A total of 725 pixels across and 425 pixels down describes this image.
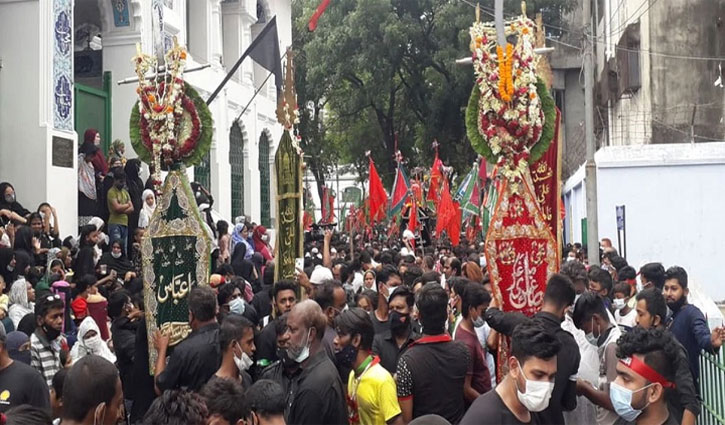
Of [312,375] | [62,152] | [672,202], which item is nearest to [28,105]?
[62,152]

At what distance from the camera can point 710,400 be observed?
7.73 m

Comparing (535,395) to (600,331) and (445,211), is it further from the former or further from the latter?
(445,211)

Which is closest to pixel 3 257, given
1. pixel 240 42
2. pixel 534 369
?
pixel 534 369

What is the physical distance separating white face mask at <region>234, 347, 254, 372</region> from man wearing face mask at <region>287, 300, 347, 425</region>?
0.48 m

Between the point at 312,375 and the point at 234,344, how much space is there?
74cm

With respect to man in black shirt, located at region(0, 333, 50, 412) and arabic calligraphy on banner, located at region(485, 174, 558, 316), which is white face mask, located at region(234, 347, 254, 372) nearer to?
man in black shirt, located at region(0, 333, 50, 412)

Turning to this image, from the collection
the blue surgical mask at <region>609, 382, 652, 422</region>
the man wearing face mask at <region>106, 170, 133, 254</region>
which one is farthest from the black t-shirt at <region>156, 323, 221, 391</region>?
the man wearing face mask at <region>106, 170, 133, 254</region>

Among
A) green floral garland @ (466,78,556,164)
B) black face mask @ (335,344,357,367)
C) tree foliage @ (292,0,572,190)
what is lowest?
black face mask @ (335,344,357,367)

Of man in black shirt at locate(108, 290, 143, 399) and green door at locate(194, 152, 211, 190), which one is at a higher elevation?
green door at locate(194, 152, 211, 190)

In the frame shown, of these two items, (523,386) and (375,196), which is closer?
(523,386)

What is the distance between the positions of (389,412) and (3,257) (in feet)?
22.5

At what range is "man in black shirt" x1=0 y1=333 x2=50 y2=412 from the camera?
5.28 m

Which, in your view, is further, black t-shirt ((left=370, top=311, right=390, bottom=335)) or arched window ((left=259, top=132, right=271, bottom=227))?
arched window ((left=259, top=132, right=271, bottom=227))

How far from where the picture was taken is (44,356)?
671 cm
